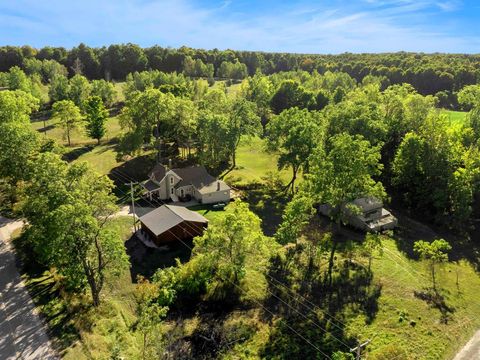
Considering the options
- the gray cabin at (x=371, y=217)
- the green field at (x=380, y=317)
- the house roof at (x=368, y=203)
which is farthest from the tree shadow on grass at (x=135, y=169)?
the house roof at (x=368, y=203)

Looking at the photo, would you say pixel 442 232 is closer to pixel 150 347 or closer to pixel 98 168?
pixel 150 347

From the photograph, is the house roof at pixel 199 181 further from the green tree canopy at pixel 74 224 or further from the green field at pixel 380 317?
the green tree canopy at pixel 74 224

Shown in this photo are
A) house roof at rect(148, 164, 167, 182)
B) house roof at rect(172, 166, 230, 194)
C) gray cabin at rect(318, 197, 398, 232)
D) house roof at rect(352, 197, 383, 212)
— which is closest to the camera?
gray cabin at rect(318, 197, 398, 232)

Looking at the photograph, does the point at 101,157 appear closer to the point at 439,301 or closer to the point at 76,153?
the point at 76,153

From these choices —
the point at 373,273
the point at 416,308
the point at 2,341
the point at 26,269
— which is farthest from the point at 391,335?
the point at 26,269

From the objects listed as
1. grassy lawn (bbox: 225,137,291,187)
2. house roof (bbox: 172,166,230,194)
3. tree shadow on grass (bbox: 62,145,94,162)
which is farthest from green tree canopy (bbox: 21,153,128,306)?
tree shadow on grass (bbox: 62,145,94,162)

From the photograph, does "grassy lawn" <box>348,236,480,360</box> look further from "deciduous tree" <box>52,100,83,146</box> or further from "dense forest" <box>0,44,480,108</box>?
"dense forest" <box>0,44,480,108</box>

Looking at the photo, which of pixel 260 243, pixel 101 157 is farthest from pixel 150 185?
pixel 260 243
